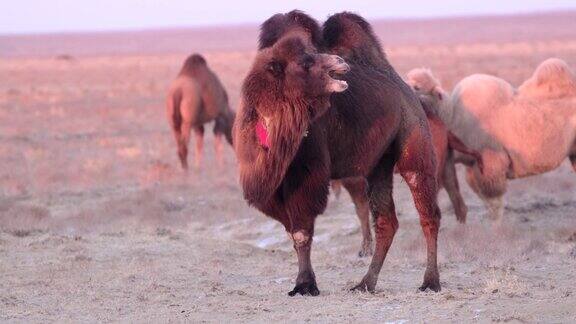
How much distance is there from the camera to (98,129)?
26453 mm

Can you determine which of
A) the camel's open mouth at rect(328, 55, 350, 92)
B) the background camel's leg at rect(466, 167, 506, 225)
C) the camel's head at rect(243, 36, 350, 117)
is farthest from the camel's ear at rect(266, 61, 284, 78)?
the background camel's leg at rect(466, 167, 506, 225)

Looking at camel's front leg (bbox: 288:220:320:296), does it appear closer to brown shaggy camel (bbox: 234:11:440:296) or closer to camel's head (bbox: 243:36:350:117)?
brown shaggy camel (bbox: 234:11:440:296)

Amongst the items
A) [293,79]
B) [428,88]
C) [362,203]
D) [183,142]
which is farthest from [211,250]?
[183,142]

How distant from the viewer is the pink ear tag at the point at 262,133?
288 inches

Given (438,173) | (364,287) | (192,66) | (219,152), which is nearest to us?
(364,287)

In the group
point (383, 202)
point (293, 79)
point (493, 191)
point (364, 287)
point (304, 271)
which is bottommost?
point (493, 191)

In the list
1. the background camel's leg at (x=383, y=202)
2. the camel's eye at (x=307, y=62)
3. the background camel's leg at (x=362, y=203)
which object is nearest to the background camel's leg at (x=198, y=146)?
the background camel's leg at (x=362, y=203)

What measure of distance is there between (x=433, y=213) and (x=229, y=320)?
6.77 ft

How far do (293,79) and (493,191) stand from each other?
514 cm

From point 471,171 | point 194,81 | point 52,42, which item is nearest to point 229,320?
point 471,171

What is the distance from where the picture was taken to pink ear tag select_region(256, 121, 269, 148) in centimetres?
732

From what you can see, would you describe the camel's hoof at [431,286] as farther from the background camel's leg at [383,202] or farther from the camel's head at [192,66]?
the camel's head at [192,66]

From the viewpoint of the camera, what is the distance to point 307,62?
736 cm

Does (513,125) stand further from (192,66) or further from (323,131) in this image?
(192,66)
